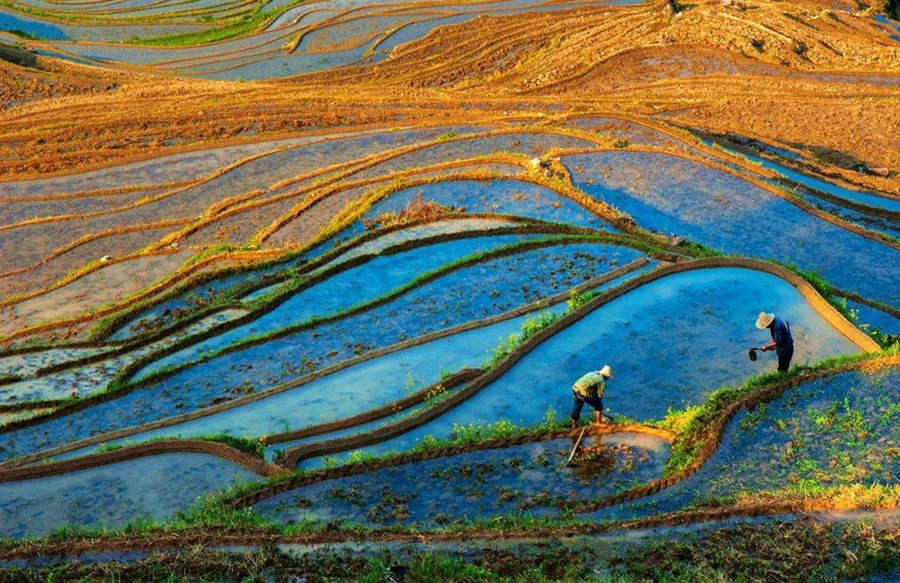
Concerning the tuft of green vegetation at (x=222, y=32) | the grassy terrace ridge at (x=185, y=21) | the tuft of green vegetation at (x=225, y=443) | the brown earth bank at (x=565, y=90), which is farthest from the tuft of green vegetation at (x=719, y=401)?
the tuft of green vegetation at (x=222, y=32)

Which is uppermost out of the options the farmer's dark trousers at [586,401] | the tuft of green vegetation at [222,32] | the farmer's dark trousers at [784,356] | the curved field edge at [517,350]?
the tuft of green vegetation at [222,32]

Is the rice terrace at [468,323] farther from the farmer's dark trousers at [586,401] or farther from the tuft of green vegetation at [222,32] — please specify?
the tuft of green vegetation at [222,32]

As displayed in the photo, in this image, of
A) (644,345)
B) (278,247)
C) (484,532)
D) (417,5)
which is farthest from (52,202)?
(417,5)

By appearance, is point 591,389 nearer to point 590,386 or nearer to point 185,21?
point 590,386

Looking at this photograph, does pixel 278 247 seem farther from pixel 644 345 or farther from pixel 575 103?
pixel 575 103

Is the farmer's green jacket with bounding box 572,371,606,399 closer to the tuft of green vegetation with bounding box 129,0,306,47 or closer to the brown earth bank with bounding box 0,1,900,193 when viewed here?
the brown earth bank with bounding box 0,1,900,193

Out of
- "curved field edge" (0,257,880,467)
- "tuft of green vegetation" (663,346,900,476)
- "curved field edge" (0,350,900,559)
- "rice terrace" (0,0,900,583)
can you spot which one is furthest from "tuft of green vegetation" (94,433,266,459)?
"tuft of green vegetation" (663,346,900,476)
